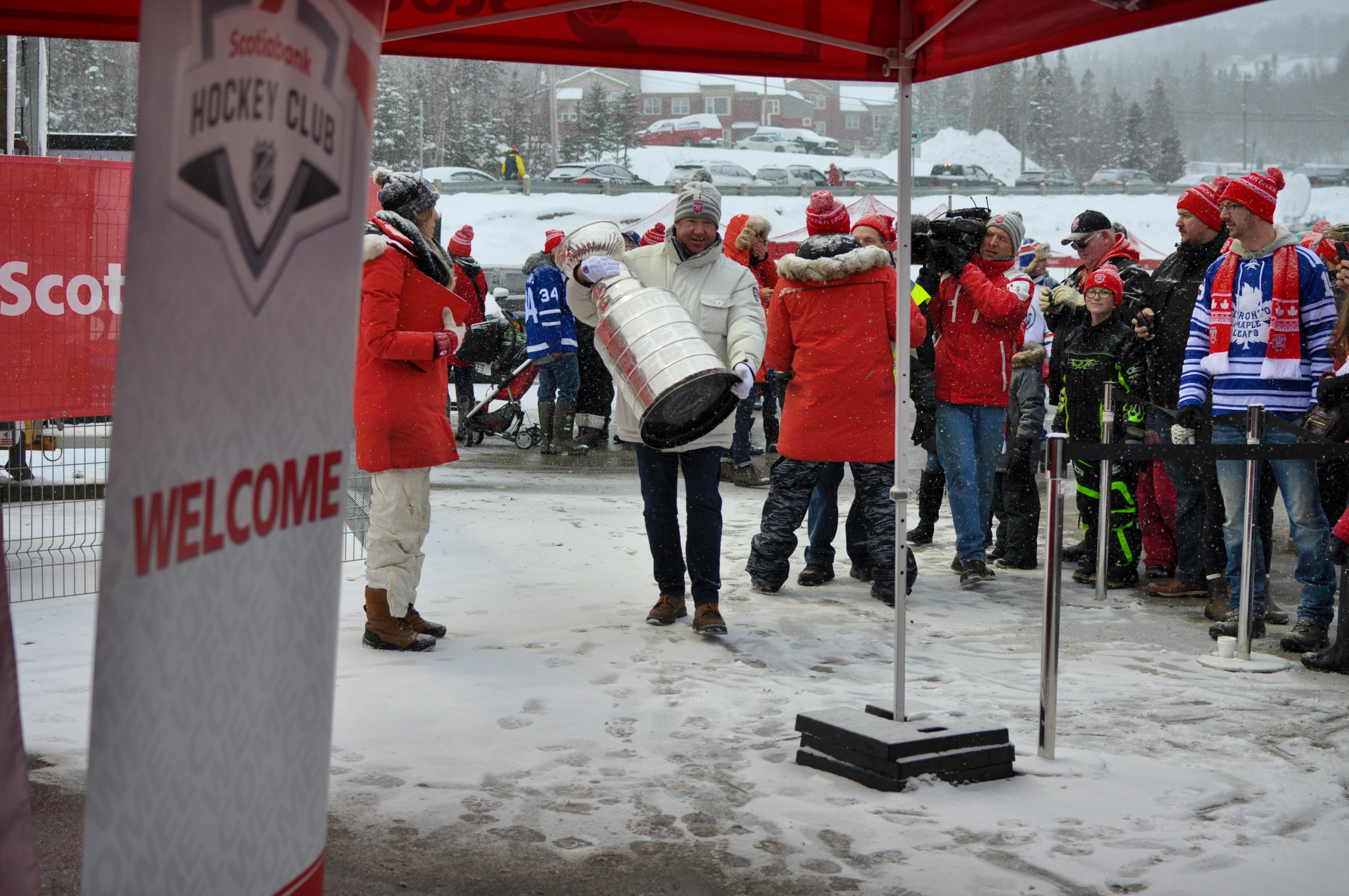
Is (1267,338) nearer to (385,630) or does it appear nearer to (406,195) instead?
(406,195)

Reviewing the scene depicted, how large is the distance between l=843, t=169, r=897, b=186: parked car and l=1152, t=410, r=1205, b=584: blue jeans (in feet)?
133

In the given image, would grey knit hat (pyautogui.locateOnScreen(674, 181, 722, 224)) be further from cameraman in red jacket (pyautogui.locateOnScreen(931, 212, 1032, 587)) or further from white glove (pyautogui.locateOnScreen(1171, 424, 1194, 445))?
white glove (pyautogui.locateOnScreen(1171, 424, 1194, 445))

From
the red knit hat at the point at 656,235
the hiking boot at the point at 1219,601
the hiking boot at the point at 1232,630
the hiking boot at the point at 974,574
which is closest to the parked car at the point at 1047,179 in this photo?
the red knit hat at the point at 656,235

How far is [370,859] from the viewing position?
10.1ft

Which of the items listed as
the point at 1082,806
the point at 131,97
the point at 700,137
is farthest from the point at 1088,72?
the point at 1082,806

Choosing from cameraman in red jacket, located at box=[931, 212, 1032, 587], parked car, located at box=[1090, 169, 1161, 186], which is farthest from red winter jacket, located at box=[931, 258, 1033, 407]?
parked car, located at box=[1090, 169, 1161, 186]

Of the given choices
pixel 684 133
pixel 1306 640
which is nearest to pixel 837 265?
pixel 1306 640

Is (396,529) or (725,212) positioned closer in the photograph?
(396,529)

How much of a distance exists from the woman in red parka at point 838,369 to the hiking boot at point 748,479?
362 centimetres

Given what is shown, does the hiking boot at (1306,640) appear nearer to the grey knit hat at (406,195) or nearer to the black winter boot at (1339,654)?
the black winter boot at (1339,654)

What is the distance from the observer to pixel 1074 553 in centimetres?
750

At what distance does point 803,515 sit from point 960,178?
42665mm

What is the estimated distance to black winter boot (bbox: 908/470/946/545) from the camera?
7727 mm

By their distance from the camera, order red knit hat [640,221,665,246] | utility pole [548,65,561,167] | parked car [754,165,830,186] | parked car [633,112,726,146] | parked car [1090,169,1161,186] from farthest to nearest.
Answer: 1. parked car [633,112,726,146]
2. utility pole [548,65,561,167]
3. parked car [1090,169,1161,186]
4. parked car [754,165,830,186]
5. red knit hat [640,221,665,246]
